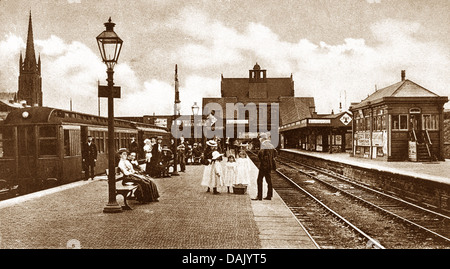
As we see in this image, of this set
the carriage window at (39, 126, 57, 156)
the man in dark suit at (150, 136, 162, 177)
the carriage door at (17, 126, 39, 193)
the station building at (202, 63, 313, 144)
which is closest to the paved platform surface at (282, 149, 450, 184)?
the man in dark suit at (150, 136, 162, 177)

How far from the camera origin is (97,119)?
1939 cm

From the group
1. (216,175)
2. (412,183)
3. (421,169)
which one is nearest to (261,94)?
(421,169)

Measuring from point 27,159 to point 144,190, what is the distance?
19.7 feet

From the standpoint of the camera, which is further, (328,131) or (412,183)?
(328,131)

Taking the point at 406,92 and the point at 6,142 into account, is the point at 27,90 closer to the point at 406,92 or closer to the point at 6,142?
the point at 6,142

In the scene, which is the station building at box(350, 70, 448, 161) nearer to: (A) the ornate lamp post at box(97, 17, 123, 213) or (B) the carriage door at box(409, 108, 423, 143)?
(B) the carriage door at box(409, 108, 423, 143)

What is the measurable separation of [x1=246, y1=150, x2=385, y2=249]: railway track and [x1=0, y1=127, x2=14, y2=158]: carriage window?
361 inches

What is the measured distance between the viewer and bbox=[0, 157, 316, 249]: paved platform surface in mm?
6508

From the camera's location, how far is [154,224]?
7.84m

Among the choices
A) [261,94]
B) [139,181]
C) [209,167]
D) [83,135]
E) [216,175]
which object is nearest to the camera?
[139,181]

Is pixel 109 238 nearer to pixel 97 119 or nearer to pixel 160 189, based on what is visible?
pixel 160 189

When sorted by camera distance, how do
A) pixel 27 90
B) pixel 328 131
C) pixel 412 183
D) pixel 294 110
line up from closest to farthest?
pixel 412 183 → pixel 27 90 → pixel 328 131 → pixel 294 110
